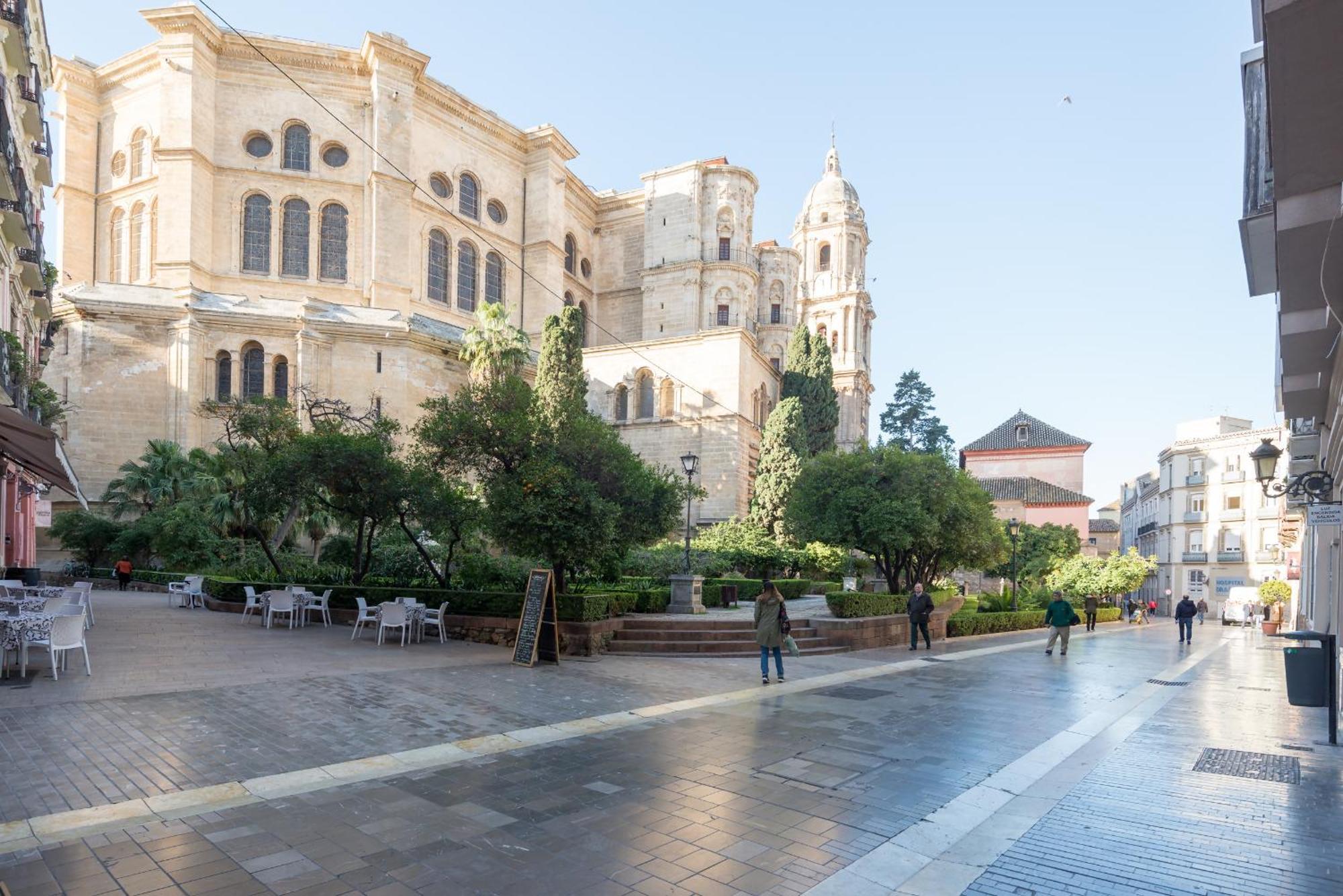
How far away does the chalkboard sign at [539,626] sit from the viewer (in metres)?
11.6

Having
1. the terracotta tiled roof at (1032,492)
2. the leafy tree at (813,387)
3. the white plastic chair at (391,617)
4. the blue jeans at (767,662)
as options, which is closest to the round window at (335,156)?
the leafy tree at (813,387)

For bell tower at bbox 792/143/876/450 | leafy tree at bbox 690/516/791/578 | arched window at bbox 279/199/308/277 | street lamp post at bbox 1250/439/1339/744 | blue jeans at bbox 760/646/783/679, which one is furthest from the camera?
bell tower at bbox 792/143/876/450

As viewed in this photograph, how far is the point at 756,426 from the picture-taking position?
4044cm

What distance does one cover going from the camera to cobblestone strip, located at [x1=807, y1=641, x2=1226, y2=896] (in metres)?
4.23

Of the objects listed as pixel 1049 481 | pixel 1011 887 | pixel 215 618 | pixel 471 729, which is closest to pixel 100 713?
pixel 471 729

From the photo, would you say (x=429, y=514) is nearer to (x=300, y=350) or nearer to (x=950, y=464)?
(x=950, y=464)

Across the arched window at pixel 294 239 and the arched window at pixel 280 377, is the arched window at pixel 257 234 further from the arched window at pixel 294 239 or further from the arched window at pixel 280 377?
the arched window at pixel 280 377

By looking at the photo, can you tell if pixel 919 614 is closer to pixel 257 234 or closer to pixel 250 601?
pixel 250 601

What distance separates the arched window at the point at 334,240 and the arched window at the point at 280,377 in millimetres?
5752

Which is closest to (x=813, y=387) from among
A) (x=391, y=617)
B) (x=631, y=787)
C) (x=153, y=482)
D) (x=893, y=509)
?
(x=893, y=509)

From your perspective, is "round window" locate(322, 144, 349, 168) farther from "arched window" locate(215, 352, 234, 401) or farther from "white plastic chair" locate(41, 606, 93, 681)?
"white plastic chair" locate(41, 606, 93, 681)

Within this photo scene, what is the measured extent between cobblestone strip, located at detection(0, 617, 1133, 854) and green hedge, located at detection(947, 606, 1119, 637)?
14171 mm

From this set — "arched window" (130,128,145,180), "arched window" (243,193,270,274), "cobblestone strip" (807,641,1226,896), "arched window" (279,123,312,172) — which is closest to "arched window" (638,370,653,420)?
"arched window" (243,193,270,274)

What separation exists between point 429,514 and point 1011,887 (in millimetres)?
14119
